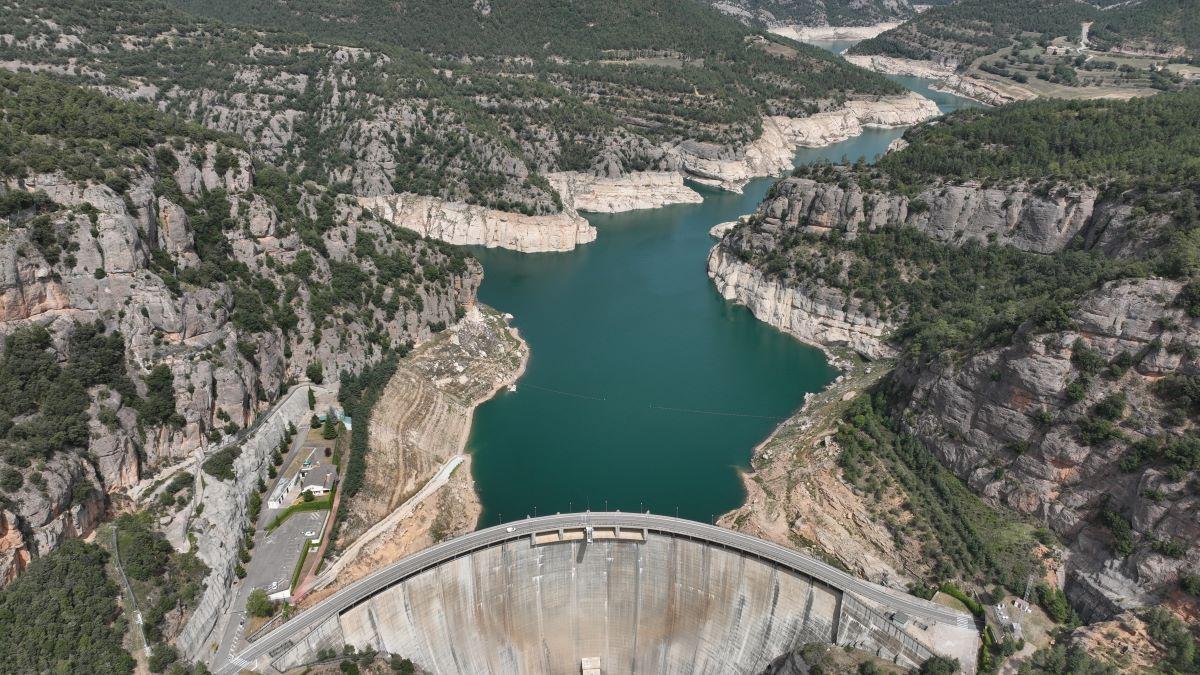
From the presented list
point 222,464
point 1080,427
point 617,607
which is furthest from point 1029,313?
point 222,464

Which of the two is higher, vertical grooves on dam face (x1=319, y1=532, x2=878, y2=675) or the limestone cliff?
the limestone cliff

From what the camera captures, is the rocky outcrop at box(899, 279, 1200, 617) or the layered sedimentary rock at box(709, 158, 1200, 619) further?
the layered sedimentary rock at box(709, 158, 1200, 619)

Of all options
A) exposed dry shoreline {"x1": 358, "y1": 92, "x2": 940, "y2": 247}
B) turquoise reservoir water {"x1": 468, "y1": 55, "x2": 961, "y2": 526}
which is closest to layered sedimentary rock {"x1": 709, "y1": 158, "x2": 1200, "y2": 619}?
turquoise reservoir water {"x1": 468, "y1": 55, "x2": 961, "y2": 526}

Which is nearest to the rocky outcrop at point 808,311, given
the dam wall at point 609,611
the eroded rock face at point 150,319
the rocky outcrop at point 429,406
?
the rocky outcrop at point 429,406

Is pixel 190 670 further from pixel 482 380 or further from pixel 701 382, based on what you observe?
pixel 701 382

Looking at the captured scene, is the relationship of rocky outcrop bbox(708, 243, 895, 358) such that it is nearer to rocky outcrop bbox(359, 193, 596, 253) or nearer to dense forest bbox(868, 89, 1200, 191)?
dense forest bbox(868, 89, 1200, 191)

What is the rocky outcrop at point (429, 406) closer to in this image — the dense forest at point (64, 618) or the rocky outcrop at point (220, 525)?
the rocky outcrop at point (220, 525)

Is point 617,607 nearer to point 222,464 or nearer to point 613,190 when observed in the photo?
point 222,464

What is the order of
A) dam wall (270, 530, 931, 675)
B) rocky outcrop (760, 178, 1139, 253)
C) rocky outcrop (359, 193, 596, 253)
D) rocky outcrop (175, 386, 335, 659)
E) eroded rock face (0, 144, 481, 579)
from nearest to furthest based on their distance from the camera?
rocky outcrop (175, 386, 335, 659) → eroded rock face (0, 144, 481, 579) → dam wall (270, 530, 931, 675) → rocky outcrop (760, 178, 1139, 253) → rocky outcrop (359, 193, 596, 253)

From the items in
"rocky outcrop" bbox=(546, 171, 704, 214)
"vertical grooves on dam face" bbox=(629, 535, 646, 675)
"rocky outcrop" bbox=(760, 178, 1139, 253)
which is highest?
"rocky outcrop" bbox=(760, 178, 1139, 253)
